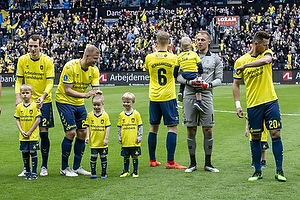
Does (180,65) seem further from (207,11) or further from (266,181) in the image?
(207,11)

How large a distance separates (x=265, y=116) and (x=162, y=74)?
210 cm

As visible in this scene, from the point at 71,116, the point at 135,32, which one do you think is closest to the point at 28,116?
the point at 71,116

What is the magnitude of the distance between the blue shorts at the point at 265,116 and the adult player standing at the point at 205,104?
101cm

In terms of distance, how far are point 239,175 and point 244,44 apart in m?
32.4

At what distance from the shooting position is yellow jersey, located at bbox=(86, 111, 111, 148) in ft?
25.5

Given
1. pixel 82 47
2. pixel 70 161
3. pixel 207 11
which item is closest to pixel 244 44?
pixel 207 11

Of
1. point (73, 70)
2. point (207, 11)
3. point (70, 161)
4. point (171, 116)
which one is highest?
point (207, 11)

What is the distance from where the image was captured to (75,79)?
8.15 meters

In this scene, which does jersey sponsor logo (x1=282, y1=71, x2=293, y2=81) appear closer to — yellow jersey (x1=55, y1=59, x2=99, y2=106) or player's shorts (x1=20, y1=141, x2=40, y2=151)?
yellow jersey (x1=55, y1=59, x2=99, y2=106)

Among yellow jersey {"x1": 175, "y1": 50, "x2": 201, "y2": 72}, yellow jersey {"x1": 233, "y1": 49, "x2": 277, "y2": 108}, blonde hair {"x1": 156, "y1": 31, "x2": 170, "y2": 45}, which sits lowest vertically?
yellow jersey {"x1": 233, "y1": 49, "x2": 277, "y2": 108}

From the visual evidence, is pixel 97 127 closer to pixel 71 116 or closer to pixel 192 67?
pixel 71 116

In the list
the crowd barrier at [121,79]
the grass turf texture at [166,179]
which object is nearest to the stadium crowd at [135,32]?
the crowd barrier at [121,79]

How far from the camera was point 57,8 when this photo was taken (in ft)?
165

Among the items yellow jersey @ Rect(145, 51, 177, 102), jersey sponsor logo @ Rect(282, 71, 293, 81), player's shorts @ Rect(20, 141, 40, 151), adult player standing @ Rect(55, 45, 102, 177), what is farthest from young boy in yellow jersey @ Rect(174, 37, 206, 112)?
jersey sponsor logo @ Rect(282, 71, 293, 81)
